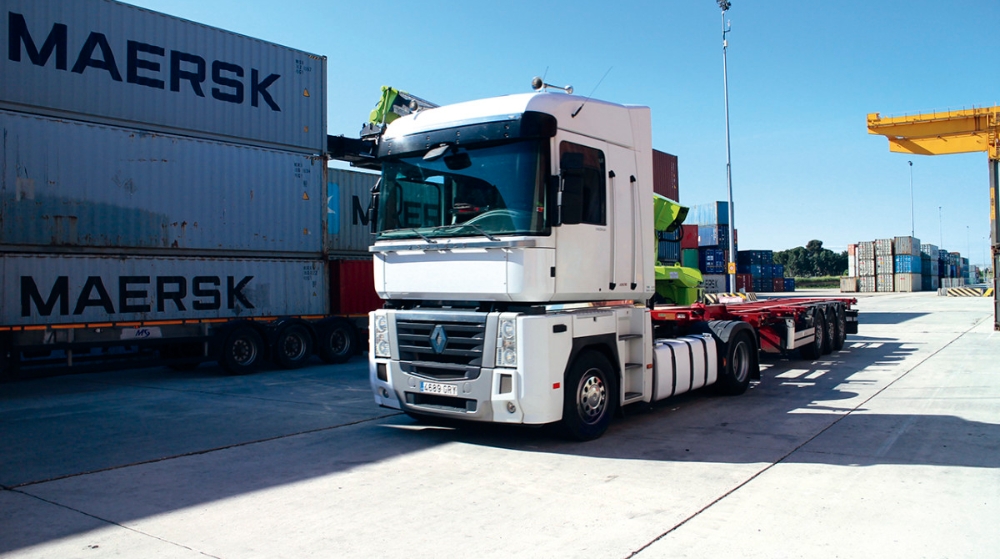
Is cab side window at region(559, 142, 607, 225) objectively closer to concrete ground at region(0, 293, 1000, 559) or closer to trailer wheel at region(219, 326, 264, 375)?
concrete ground at region(0, 293, 1000, 559)

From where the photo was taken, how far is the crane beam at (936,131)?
23.8m

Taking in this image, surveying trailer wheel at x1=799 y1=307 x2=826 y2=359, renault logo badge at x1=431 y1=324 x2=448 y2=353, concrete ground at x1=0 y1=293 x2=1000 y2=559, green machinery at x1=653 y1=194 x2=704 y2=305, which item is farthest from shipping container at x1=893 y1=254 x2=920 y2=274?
renault logo badge at x1=431 y1=324 x2=448 y2=353

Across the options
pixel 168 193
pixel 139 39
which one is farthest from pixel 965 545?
pixel 139 39

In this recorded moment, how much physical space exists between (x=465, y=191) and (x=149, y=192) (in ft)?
27.0

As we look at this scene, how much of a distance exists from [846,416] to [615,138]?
4.37 metres

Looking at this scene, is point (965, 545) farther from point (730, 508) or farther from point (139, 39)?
point (139, 39)

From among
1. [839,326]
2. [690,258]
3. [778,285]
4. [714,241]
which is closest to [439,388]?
[839,326]

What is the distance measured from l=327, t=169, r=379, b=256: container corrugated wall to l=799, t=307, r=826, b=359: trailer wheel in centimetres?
991

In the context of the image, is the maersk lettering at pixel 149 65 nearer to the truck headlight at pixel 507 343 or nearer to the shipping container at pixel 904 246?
the truck headlight at pixel 507 343

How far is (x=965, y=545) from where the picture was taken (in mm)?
4277

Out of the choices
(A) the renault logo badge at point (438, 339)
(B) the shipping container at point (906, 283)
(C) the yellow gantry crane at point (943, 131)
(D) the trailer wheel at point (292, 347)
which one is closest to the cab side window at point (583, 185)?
(A) the renault logo badge at point (438, 339)

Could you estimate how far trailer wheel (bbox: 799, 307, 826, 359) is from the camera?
14086mm

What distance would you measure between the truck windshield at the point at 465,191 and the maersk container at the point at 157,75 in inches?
295

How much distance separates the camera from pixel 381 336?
7.64 m
